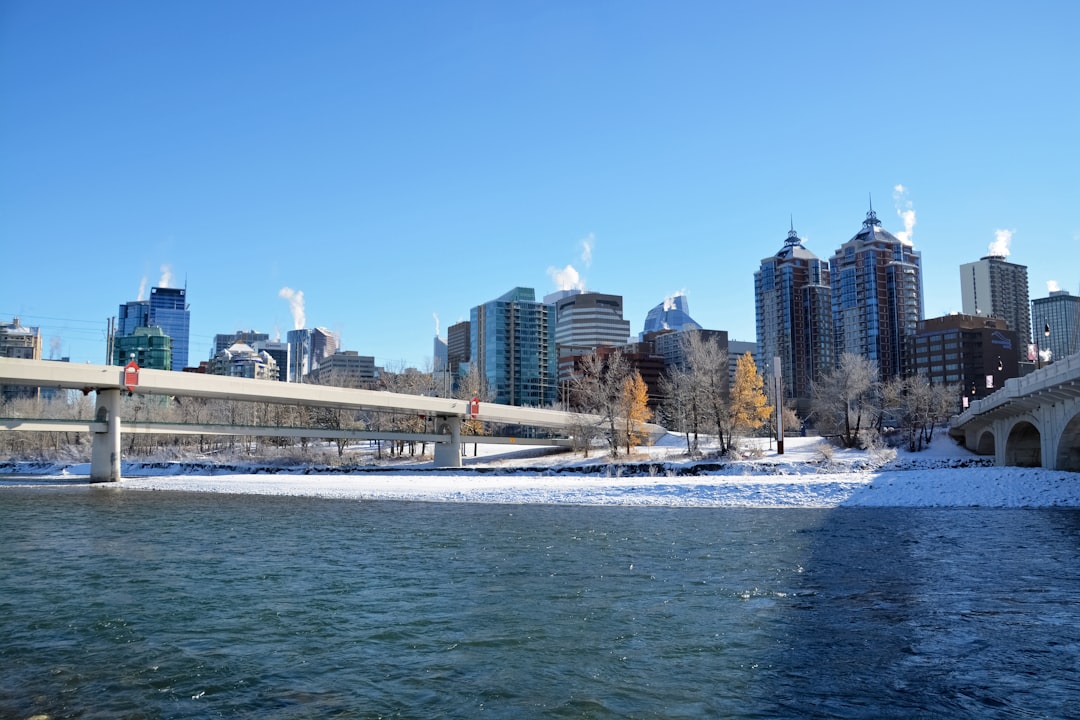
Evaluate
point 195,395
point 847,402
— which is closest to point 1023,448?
point 847,402

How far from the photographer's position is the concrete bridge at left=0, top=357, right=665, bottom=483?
174ft

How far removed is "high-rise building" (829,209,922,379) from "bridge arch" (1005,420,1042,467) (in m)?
134

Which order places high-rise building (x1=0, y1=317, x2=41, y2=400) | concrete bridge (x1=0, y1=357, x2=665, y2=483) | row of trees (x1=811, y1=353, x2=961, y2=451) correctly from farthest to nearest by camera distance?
1. high-rise building (x1=0, y1=317, x2=41, y2=400)
2. row of trees (x1=811, y1=353, x2=961, y2=451)
3. concrete bridge (x1=0, y1=357, x2=665, y2=483)

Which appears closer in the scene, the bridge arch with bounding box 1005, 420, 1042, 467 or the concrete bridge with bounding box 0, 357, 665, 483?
the concrete bridge with bounding box 0, 357, 665, 483

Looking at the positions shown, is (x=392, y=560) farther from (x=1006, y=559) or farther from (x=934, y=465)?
(x=934, y=465)

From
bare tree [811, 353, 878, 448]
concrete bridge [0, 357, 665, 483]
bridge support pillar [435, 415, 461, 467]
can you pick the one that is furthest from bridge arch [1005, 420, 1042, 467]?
bridge support pillar [435, 415, 461, 467]

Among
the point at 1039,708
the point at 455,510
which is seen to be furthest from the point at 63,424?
the point at 1039,708

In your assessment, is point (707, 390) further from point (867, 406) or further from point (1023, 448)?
point (867, 406)

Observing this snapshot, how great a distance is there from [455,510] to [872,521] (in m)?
16.3

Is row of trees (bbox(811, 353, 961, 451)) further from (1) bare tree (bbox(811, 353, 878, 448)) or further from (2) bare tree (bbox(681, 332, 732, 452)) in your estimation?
(2) bare tree (bbox(681, 332, 732, 452))

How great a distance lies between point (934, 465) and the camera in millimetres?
58000

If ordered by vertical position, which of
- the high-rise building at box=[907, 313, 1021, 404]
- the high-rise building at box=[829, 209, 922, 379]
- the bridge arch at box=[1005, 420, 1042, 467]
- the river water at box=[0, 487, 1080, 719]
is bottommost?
the river water at box=[0, 487, 1080, 719]

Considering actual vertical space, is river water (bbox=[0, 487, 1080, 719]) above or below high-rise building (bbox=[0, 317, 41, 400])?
below

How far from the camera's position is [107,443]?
182ft
